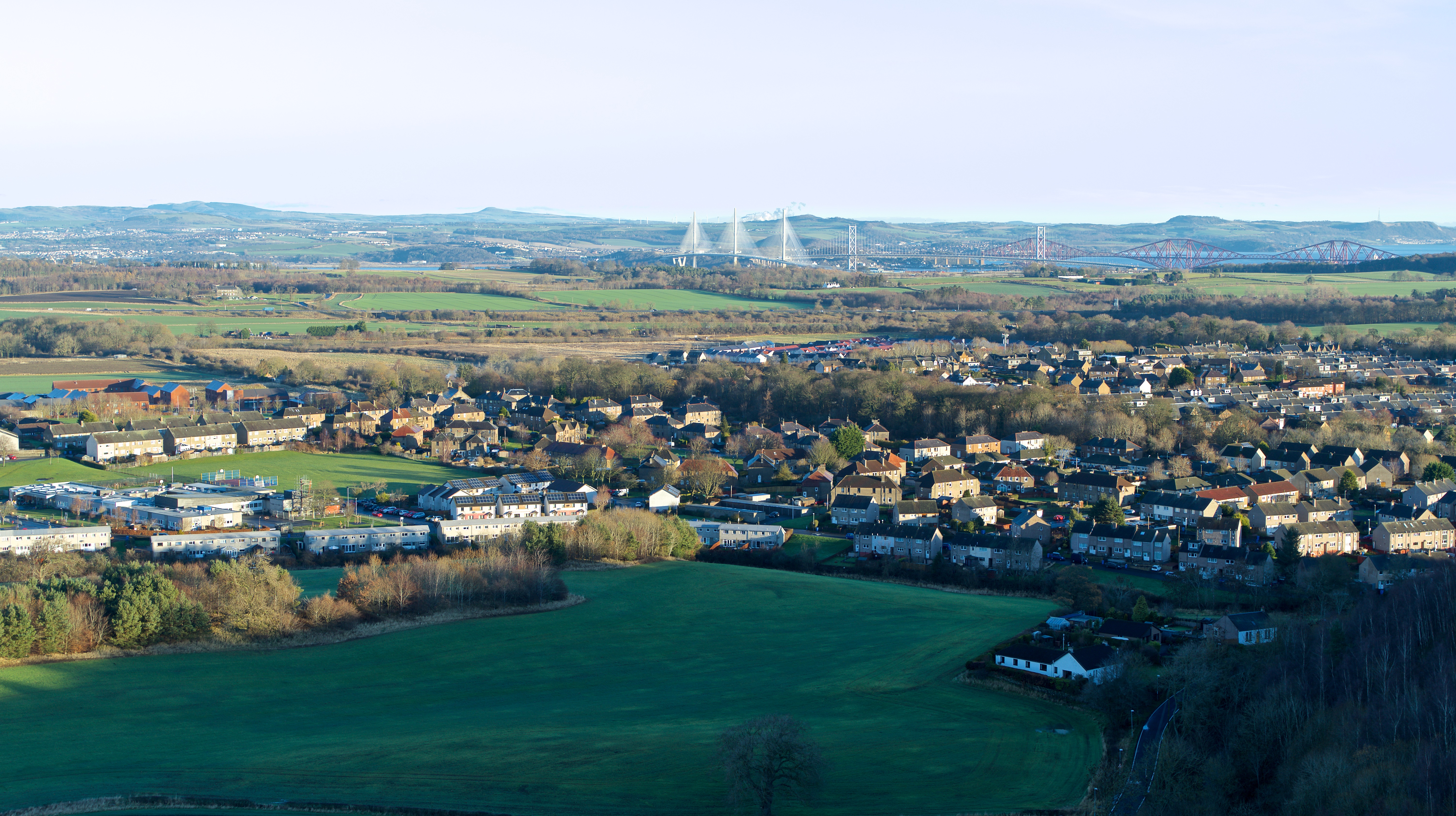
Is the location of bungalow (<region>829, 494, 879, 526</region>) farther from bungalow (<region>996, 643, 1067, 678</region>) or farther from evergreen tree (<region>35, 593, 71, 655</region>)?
evergreen tree (<region>35, 593, 71, 655</region>)

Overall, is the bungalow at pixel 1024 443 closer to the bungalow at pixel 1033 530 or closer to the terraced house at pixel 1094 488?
the terraced house at pixel 1094 488

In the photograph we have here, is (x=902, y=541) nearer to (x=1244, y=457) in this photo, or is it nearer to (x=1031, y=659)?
(x=1031, y=659)

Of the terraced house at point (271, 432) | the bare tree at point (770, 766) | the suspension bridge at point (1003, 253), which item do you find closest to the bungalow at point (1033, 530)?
the bare tree at point (770, 766)

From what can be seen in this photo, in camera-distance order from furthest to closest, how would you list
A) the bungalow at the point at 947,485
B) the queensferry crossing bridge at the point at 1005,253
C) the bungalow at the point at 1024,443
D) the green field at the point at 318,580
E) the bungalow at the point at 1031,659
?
the queensferry crossing bridge at the point at 1005,253 < the bungalow at the point at 1024,443 < the bungalow at the point at 947,485 < the green field at the point at 318,580 < the bungalow at the point at 1031,659

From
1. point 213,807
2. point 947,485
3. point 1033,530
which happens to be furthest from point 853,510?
point 213,807

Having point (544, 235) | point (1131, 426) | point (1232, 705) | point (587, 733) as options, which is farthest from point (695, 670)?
point (544, 235)
